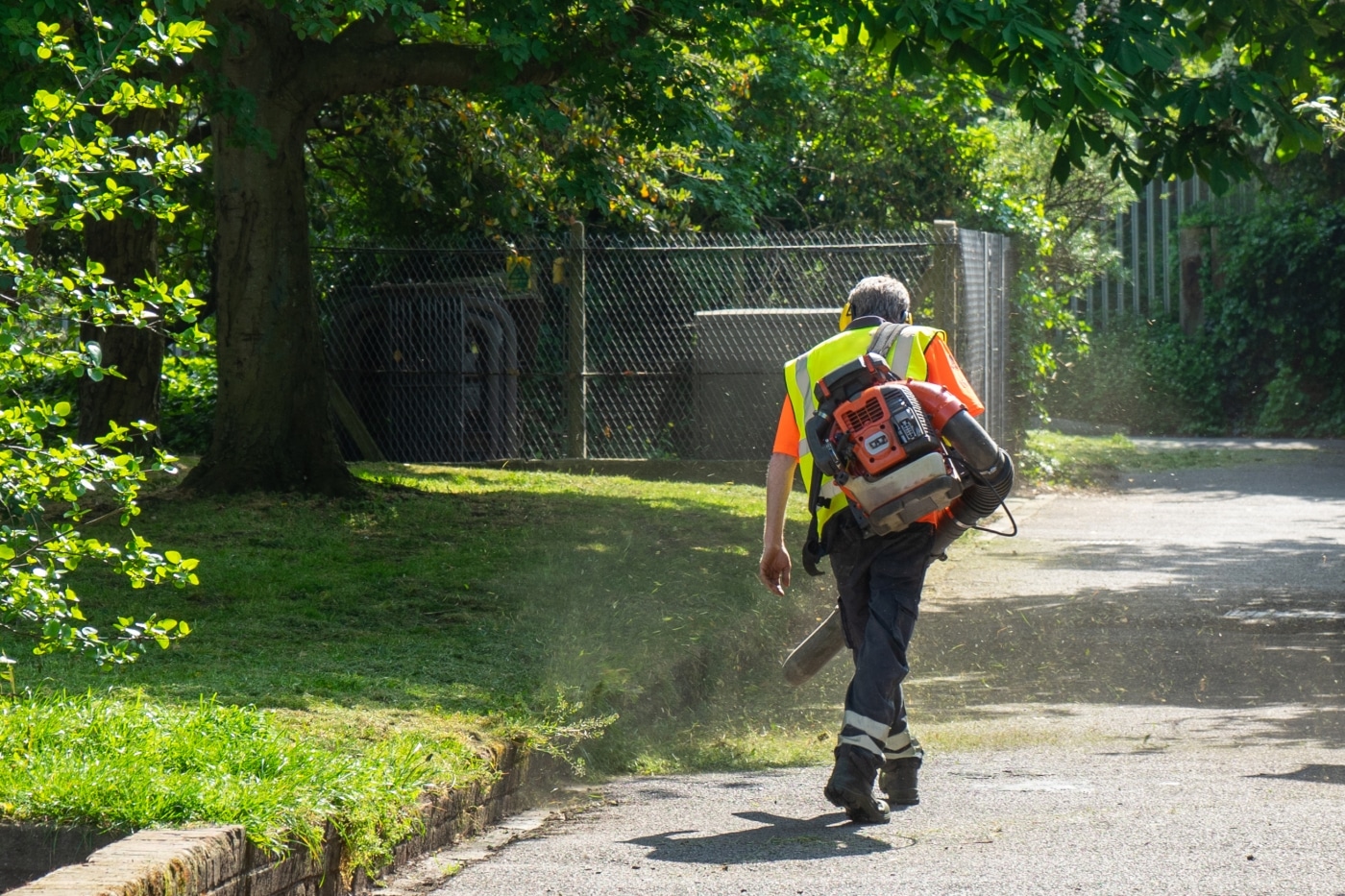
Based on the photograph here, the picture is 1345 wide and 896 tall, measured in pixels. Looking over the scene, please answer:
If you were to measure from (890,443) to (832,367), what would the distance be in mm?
460

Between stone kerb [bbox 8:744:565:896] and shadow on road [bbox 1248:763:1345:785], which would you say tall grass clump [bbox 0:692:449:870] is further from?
shadow on road [bbox 1248:763:1345:785]

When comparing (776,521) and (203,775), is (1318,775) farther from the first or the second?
(203,775)

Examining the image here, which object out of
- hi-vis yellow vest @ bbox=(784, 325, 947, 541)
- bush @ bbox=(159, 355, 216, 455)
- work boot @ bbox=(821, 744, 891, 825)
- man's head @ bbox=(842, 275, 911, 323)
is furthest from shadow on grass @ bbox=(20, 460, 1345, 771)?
bush @ bbox=(159, 355, 216, 455)

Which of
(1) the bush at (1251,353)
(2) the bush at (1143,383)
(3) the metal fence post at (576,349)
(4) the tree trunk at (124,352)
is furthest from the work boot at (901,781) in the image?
(2) the bush at (1143,383)

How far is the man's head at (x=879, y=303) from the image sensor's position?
534cm

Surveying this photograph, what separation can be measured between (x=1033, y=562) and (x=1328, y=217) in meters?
14.4

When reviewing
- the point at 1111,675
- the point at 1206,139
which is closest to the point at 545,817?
the point at 1111,675

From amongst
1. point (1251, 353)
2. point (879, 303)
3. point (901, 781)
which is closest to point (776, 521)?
point (879, 303)

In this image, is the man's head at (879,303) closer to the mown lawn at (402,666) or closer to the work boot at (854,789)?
the work boot at (854,789)

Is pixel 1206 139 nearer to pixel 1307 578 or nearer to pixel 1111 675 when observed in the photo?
pixel 1307 578

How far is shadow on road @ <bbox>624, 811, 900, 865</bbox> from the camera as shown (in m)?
4.57

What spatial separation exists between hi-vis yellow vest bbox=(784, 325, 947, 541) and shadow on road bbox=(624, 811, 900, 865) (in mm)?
949

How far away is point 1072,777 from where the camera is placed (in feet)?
18.0

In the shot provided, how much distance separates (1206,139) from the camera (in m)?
9.28
